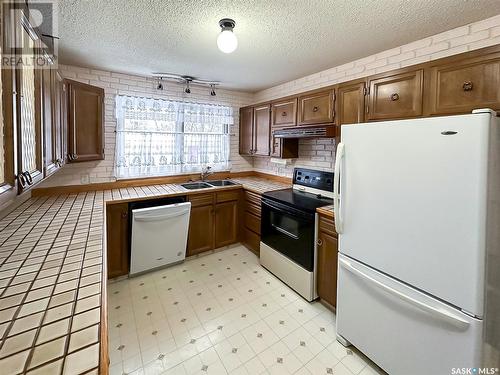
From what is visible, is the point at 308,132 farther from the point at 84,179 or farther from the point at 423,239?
the point at 84,179

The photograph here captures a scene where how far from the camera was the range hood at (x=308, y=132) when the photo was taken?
2.40 metres

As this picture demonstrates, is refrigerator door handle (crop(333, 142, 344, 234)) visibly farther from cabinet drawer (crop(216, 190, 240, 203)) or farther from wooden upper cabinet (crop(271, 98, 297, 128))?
cabinet drawer (crop(216, 190, 240, 203))

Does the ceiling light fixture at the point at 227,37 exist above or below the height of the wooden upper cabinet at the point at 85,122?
above

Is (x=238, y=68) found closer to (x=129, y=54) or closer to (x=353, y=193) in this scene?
(x=129, y=54)

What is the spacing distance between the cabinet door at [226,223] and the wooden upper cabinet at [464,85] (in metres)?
2.41

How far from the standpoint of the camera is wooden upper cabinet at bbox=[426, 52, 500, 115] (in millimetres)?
1461

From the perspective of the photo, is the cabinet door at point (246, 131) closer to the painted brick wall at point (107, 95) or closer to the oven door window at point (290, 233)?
the painted brick wall at point (107, 95)

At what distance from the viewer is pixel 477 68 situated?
151cm

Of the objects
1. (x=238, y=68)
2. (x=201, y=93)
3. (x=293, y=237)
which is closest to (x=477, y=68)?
(x=293, y=237)

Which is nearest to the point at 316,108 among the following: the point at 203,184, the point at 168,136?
the point at 203,184

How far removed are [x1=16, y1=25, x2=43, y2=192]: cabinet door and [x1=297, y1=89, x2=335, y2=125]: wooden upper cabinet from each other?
225cm

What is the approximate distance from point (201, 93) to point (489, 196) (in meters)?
3.40

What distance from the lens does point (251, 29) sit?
1859mm

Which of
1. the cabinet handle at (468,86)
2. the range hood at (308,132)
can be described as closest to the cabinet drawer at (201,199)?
the range hood at (308,132)
